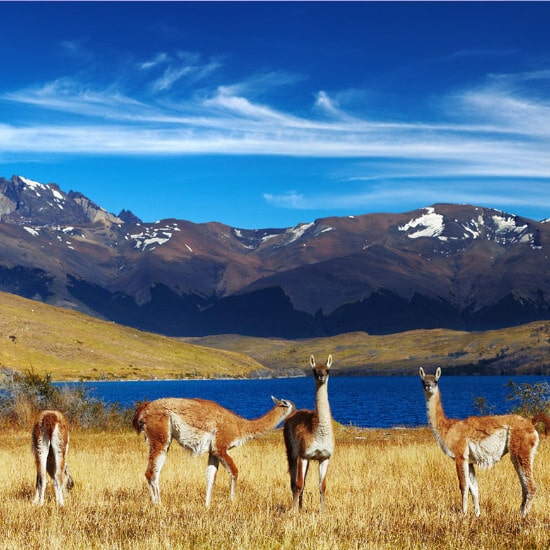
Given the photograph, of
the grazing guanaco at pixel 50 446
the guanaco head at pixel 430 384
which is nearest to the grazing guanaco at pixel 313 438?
the guanaco head at pixel 430 384

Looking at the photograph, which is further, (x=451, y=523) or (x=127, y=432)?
(x=127, y=432)

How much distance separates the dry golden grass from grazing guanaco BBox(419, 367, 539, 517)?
681mm

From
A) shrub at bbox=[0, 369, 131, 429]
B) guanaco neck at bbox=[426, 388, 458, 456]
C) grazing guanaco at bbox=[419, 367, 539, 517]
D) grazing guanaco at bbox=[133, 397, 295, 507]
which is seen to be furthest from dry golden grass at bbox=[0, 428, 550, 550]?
shrub at bbox=[0, 369, 131, 429]

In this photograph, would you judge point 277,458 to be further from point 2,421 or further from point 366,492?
point 2,421

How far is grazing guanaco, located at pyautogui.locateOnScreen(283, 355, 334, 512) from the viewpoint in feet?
52.4

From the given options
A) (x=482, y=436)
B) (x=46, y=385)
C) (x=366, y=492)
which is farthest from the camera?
(x=46, y=385)

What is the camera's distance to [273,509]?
17125 mm

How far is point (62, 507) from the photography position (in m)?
16.8

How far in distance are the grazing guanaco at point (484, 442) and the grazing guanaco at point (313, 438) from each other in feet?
7.01

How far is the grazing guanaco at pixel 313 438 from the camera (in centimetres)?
1598

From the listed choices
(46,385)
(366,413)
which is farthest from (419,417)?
(46,385)

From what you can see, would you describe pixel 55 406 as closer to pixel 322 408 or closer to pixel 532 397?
pixel 532 397

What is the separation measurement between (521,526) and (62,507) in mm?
9310

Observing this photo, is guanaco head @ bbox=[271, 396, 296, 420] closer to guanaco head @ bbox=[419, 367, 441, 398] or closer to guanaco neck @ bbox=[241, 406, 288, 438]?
guanaco neck @ bbox=[241, 406, 288, 438]
